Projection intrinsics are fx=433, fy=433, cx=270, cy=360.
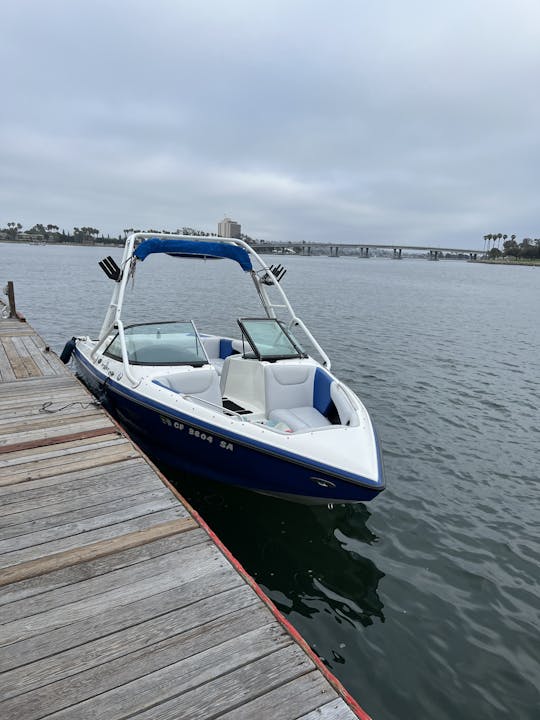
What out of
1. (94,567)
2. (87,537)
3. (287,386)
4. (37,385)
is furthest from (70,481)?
(37,385)

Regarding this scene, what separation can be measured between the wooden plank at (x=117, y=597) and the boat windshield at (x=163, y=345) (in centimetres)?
428

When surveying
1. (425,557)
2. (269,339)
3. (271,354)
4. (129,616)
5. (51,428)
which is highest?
(269,339)

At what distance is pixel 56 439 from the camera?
590cm

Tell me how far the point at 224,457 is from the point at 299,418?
5.39ft

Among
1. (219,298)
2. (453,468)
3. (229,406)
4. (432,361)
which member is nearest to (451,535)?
(453,468)

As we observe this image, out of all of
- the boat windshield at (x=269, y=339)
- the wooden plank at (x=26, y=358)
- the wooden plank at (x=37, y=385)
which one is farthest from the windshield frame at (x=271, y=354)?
the wooden plank at (x=26, y=358)

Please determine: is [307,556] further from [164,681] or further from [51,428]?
[51,428]

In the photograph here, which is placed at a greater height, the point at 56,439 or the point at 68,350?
the point at 68,350

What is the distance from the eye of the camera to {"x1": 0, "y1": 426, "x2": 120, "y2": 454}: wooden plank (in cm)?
562

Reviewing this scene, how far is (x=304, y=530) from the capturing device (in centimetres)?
605

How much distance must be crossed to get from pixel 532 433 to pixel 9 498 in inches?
391

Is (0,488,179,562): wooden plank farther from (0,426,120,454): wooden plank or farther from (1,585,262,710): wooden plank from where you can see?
(0,426,120,454): wooden plank

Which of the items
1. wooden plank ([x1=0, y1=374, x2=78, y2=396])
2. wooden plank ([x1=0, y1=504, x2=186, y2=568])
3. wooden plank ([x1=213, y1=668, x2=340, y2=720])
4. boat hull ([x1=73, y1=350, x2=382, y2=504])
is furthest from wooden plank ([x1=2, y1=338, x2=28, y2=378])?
wooden plank ([x1=213, y1=668, x2=340, y2=720])

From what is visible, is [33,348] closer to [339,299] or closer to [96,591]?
[96,591]
